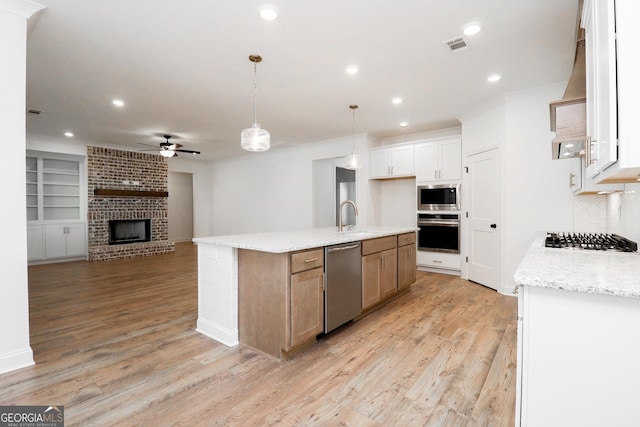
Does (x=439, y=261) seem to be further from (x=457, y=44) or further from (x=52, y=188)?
(x=52, y=188)

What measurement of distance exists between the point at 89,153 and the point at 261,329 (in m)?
6.81

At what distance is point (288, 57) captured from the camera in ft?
9.85

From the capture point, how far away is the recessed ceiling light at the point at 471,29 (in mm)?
2455

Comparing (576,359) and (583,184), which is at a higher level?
(583,184)

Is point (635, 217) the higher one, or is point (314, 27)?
point (314, 27)

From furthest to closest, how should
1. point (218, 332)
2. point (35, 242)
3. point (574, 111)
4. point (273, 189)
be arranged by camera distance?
point (273, 189), point (35, 242), point (218, 332), point (574, 111)

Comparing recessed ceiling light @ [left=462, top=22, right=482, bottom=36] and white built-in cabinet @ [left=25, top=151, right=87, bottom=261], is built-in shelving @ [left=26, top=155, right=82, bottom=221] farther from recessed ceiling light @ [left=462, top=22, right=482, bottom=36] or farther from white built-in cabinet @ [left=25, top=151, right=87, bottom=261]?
recessed ceiling light @ [left=462, top=22, right=482, bottom=36]

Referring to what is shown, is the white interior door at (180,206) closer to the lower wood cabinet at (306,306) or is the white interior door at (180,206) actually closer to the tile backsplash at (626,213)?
the lower wood cabinet at (306,306)

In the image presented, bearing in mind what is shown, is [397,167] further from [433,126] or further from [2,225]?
[2,225]

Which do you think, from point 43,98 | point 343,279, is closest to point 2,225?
point 343,279

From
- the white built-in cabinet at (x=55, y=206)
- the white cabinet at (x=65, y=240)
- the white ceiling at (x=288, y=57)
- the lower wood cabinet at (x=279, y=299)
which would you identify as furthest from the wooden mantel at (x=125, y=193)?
the lower wood cabinet at (x=279, y=299)

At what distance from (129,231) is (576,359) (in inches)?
343

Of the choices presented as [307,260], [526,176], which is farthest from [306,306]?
[526,176]

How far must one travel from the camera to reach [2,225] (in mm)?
2074
